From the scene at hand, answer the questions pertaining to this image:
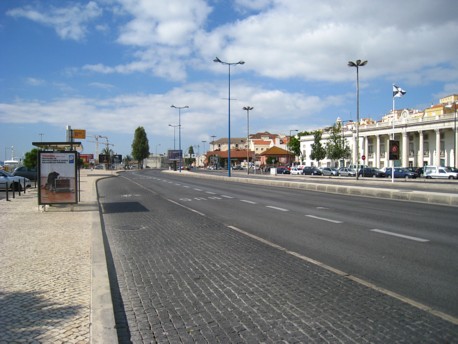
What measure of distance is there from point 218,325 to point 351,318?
4.67 feet

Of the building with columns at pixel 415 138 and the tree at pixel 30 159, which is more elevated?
the building with columns at pixel 415 138

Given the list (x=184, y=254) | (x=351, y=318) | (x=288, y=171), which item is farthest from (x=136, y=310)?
(x=288, y=171)

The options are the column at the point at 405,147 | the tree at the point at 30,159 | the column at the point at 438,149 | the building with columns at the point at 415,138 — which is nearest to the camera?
the tree at the point at 30,159

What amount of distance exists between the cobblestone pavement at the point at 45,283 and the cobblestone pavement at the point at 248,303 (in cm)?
50

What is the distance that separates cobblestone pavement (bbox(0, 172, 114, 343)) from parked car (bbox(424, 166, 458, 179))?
51.7 m

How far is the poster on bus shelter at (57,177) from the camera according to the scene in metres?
15.1

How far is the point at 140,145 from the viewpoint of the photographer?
15312 centimetres

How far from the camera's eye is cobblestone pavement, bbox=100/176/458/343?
4102mm

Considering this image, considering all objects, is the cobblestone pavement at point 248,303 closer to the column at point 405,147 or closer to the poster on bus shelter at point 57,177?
the poster on bus shelter at point 57,177

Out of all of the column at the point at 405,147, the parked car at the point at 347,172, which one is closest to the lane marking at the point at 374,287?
the parked car at the point at 347,172

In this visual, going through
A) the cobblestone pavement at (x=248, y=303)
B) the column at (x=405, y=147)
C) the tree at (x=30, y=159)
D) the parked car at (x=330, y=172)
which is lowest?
the cobblestone pavement at (x=248, y=303)

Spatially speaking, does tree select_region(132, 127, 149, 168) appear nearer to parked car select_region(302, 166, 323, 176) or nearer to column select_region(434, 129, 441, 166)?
parked car select_region(302, 166, 323, 176)

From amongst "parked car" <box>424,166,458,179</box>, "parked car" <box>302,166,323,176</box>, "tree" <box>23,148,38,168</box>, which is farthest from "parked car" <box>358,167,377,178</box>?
"tree" <box>23,148,38,168</box>

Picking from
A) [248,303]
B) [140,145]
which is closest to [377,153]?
[140,145]
